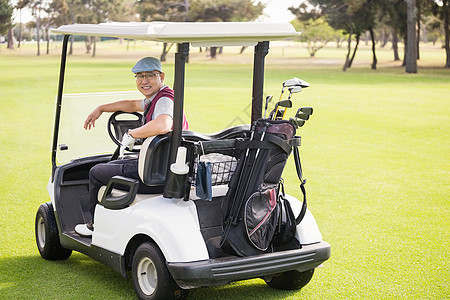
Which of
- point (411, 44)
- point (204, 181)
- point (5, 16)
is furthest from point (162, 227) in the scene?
point (5, 16)

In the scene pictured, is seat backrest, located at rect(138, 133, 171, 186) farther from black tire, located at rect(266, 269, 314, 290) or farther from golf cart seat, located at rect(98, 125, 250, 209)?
black tire, located at rect(266, 269, 314, 290)

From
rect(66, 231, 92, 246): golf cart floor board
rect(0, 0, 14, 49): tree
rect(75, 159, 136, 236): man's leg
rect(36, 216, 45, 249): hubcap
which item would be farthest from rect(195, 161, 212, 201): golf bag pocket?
rect(0, 0, 14, 49): tree

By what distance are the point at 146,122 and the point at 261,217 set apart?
0.97 metres

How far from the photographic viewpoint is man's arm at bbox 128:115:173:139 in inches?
157

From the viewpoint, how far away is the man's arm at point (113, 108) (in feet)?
16.0

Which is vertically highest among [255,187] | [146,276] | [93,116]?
[93,116]

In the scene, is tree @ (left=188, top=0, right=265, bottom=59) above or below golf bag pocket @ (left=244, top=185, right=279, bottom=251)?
above

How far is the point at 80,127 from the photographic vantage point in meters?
5.18

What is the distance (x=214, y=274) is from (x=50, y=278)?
137cm

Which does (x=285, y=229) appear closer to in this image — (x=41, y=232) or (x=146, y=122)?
(x=146, y=122)

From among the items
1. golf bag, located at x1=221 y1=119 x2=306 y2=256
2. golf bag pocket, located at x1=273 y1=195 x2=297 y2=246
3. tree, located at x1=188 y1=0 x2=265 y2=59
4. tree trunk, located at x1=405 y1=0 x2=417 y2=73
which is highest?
tree, located at x1=188 y1=0 x2=265 y2=59

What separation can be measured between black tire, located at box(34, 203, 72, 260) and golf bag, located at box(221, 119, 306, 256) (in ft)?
4.73

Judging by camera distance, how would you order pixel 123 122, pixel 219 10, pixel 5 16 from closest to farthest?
pixel 123 122
pixel 5 16
pixel 219 10

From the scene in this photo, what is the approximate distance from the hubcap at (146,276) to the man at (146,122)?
46cm
